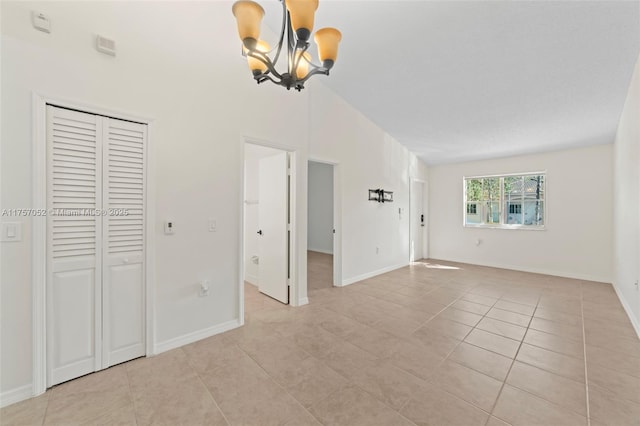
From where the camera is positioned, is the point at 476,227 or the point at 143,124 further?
the point at 476,227

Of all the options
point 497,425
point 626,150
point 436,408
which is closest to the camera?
point 497,425

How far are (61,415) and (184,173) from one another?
180 cm

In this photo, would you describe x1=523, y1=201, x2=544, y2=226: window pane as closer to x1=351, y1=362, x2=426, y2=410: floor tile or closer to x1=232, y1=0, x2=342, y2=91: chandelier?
x1=351, y1=362, x2=426, y2=410: floor tile

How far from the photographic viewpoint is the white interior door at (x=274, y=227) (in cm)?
336

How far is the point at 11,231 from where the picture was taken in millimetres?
1655


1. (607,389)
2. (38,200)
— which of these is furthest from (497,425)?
(38,200)

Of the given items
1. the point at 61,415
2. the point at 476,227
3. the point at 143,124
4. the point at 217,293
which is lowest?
the point at 61,415

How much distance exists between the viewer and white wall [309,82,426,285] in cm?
383

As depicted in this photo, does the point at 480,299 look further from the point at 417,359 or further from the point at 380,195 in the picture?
the point at 380,195

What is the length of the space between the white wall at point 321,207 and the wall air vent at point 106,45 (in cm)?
589

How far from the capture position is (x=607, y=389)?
177 cm

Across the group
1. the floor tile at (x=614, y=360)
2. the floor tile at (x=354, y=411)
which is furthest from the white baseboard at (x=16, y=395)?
the floor tile at (x=614, y=360)

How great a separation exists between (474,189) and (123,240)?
647 cm

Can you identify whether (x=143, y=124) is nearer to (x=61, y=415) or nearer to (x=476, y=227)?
(x=61, y=415)
